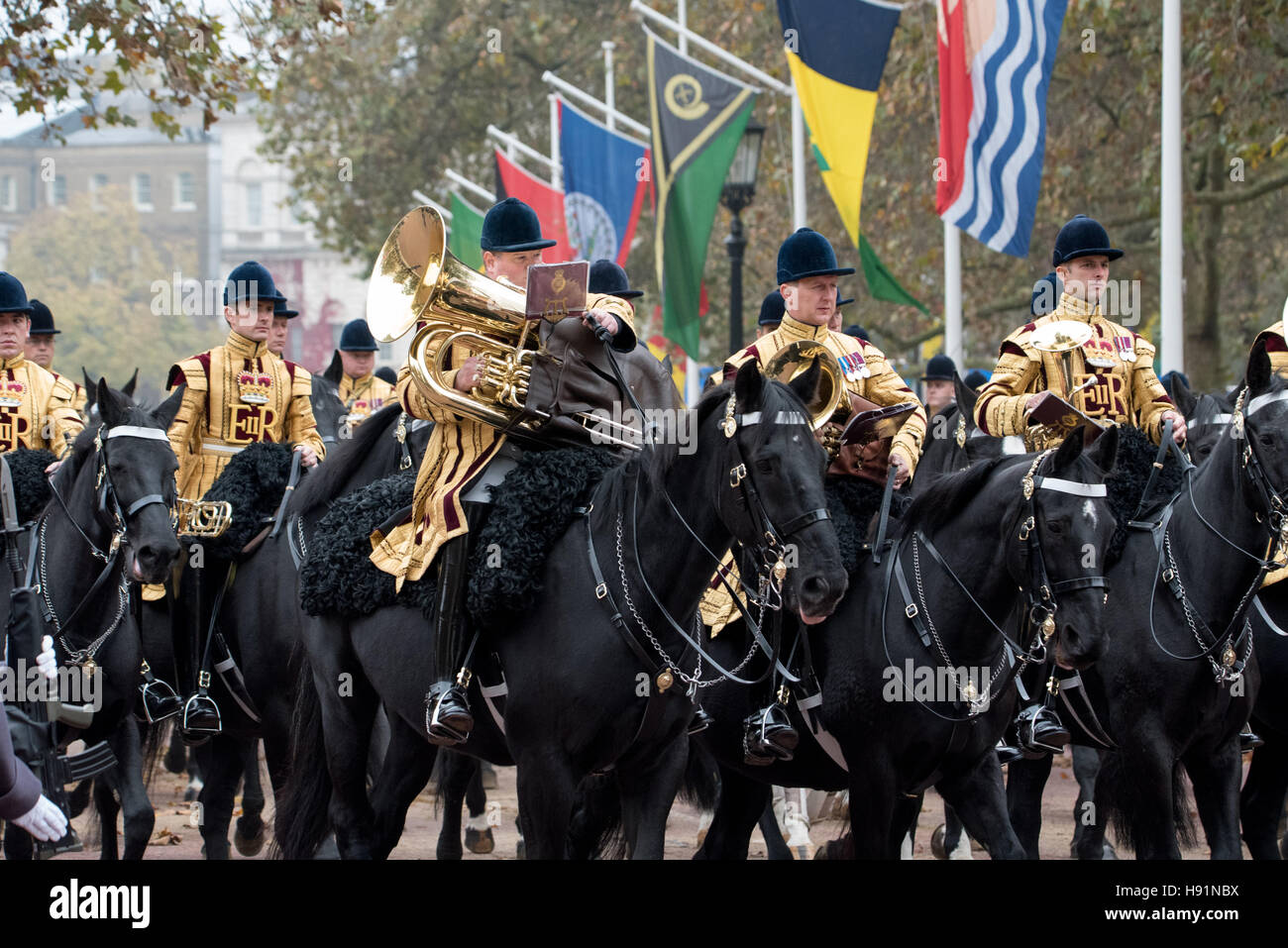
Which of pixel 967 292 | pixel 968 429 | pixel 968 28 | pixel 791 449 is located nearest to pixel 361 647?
pixel 791 449

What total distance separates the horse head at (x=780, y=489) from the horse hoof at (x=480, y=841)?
490 centimetres

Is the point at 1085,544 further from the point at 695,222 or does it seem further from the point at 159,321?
the point at 159,321

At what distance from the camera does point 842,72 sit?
15461 millimetres

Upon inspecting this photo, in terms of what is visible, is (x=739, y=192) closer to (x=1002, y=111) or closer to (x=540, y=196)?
(x=1002, y=111)

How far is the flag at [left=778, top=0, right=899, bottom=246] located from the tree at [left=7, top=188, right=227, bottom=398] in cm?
6127

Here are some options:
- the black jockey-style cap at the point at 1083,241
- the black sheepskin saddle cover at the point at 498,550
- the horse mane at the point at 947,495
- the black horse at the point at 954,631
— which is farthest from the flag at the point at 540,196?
the black horse at the point at 954,631

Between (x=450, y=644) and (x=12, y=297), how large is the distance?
5027 mm

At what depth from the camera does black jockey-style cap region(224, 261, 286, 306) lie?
10.4 m

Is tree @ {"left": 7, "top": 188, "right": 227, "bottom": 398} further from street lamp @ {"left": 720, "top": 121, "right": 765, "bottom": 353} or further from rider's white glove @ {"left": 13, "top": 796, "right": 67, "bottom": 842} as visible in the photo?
rider's white glove @ {"left": 13, "top": 796, "right": 67, "bottom": 842}

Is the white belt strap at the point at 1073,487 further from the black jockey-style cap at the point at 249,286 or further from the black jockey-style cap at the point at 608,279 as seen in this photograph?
the black jockey-style cap at the point at 249,286

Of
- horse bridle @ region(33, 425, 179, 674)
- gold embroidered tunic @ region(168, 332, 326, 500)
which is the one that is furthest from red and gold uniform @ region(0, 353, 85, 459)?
horse bridle @ region(33, 425, 179, 674)

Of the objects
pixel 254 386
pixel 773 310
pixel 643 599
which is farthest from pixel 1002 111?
pixel 643 599

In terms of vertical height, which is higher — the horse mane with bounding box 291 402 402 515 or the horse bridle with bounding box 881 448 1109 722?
the horse mane with bounding box 291 402 402 515

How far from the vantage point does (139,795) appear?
28.3ft
